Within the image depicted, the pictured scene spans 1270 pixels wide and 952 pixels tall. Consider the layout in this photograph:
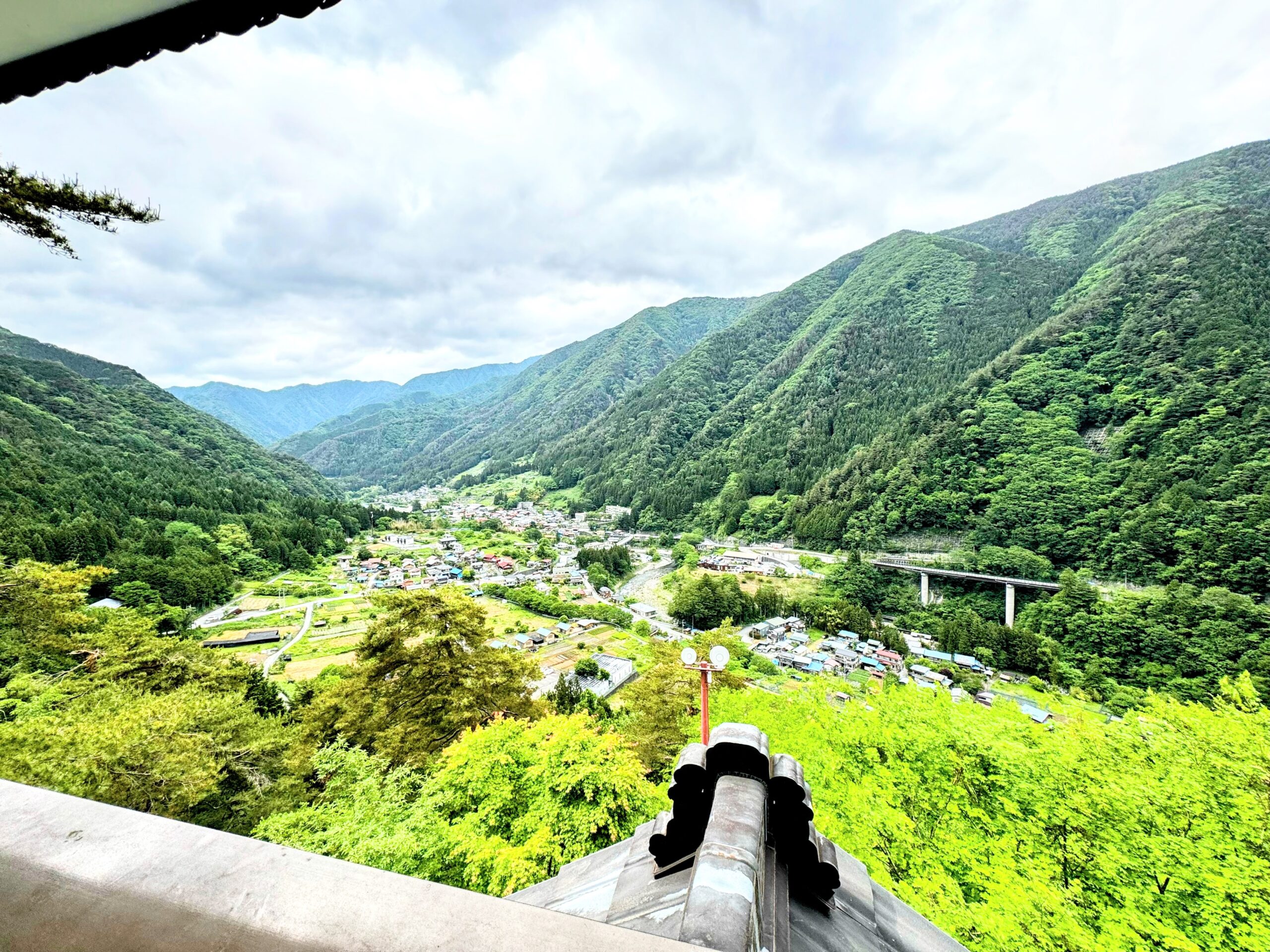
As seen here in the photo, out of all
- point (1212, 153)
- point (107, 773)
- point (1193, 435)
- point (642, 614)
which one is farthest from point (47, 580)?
point (1212, 153)

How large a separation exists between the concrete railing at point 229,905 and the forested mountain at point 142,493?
27.2 metres

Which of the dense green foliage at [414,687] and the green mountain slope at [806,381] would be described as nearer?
the dense green foliage at [414,687]

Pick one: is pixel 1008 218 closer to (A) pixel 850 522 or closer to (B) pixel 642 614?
(A) pixel 850 522

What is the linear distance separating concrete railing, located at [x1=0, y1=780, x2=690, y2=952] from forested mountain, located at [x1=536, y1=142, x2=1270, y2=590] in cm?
4870

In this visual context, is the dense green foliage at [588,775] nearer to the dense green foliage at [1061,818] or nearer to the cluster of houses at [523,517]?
the dense green foliage at [1061,818]

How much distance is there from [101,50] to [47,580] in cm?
1461

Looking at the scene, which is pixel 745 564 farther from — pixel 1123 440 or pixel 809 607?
pixel 1123 440

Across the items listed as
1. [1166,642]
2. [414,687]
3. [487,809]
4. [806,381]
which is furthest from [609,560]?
[806,381]

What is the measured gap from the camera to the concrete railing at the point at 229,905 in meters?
0.63

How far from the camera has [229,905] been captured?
0.66 metres

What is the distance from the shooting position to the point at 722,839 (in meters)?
1.21

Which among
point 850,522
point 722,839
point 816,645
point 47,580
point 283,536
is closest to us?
point 722,839

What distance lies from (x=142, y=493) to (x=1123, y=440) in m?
93.5

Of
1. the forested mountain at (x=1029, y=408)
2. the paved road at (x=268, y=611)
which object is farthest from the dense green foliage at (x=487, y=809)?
the forested mountain at (x=1029, y=408)
